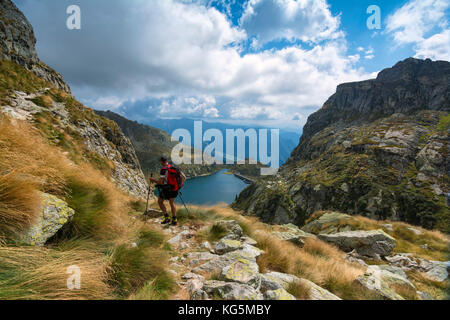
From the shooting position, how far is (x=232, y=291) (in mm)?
3270

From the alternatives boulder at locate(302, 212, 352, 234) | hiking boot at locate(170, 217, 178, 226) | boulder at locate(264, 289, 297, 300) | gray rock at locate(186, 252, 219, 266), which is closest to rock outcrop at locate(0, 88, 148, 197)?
hiking boot at locate(170, 217, 178, 226)

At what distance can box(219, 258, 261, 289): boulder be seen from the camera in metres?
3.72

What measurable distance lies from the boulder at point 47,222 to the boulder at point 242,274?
3.39 meters

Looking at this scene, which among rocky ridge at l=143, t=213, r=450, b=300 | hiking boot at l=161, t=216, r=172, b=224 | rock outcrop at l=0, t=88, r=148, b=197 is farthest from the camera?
rock outcrop at l=0, t=88, r=148, b=197

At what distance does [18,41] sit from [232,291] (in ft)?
142

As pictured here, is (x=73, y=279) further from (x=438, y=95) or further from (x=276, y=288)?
(x=438, y=95)

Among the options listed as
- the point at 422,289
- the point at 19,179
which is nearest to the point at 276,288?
the point at 19,179

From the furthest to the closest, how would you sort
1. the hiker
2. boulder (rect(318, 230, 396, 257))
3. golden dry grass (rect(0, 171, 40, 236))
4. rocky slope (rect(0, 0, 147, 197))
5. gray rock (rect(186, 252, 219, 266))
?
rocky slope (rect(0, 0, 147, 197)) → boulder (rect(318, 230, 396, 257)) → the hiker → gray rock (rect(186, 252, 219, 266)) → golden dry grass (rect(0, 171, 40, 236))

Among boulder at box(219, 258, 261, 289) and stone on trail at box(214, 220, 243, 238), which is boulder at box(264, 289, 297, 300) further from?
stone on trail at box(214, 220, 243, 238)

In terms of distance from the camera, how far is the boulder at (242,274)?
3721 mm

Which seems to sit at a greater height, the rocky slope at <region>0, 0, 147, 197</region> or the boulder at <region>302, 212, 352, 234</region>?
the rocky slope at <region>0, 0, 147, 197</region>

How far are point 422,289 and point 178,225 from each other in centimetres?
999

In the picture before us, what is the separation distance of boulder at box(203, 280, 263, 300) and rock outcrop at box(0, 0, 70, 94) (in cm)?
3486
